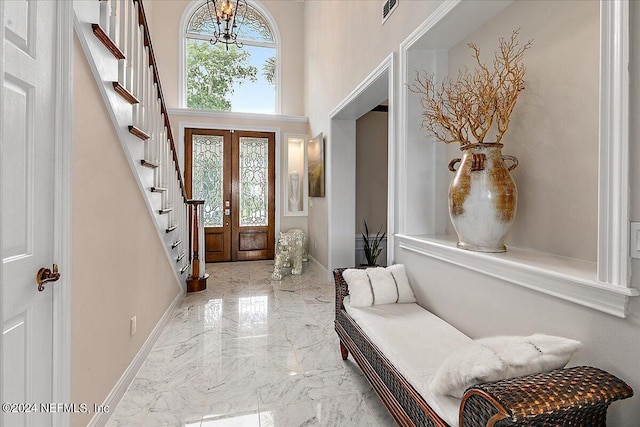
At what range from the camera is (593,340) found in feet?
3.92

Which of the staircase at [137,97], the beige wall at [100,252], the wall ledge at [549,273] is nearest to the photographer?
the wall ledge at [549,273]

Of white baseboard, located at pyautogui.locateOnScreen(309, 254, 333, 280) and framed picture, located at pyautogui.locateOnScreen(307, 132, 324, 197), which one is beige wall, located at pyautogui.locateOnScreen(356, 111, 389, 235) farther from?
white baseboard, located at pyautogui.locateOnScreen(309, 254, 333, 280)

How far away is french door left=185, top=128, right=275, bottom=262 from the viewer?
230 inches

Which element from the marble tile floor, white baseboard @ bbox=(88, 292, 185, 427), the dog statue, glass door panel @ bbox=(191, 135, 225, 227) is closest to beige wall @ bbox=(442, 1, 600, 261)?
the marble tile floor

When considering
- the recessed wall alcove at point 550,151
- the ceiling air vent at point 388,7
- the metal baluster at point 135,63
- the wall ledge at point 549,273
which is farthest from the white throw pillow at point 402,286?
the ceiling air vent at point 388,7

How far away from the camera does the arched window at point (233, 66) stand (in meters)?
6.07

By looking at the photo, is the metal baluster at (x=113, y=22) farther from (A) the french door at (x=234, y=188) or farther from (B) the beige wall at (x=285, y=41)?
(B) the beige wall at (x=285, y=41)

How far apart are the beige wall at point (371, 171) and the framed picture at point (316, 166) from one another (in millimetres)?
557

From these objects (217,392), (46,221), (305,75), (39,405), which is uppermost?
(305,75)

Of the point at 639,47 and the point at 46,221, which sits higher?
the point at 639,47

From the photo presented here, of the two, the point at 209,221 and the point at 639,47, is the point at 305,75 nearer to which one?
the point at 209,221

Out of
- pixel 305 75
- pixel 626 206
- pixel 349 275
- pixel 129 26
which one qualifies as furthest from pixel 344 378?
pixel 305 75

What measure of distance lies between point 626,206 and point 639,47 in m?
0.50

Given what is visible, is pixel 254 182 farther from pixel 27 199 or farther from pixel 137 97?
pixel 27 199
